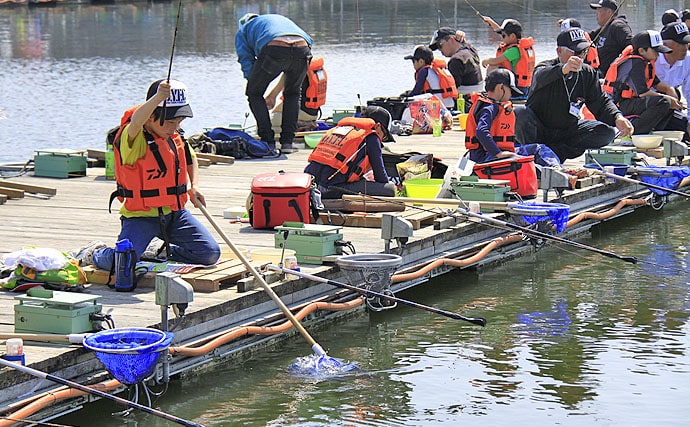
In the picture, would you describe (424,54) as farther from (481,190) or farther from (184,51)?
(184,51)

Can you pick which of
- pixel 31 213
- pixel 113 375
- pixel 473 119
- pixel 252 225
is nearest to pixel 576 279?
pixel 473 119

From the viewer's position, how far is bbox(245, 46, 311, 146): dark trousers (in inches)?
481

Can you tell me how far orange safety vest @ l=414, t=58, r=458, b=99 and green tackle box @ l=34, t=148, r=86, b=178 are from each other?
4.62m

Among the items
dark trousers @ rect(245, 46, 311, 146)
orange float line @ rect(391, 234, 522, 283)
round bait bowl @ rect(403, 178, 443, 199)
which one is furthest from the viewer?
dark trousers @ rect(245, 46, 311, 146)

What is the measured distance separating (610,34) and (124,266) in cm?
1016

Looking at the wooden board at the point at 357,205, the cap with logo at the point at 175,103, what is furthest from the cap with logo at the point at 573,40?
the cap with logo at the point at 175,103

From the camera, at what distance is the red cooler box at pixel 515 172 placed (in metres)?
10.1

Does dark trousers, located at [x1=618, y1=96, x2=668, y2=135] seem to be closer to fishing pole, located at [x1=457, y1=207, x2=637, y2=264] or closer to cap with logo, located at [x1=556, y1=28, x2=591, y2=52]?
cap with logo, located at [x1=556, y1=28, x2=591, y2=52]

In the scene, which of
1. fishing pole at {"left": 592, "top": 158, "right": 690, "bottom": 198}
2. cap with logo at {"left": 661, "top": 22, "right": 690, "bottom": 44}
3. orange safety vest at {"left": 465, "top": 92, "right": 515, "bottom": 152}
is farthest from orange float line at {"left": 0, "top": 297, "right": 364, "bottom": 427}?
cap with logo at {"left": 661, "top": 22, "right": 690, "bottom": 44}

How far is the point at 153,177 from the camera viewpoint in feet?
24.4

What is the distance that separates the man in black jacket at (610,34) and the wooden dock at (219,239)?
3.25m

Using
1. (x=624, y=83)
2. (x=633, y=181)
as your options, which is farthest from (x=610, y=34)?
(x=633, y=181)

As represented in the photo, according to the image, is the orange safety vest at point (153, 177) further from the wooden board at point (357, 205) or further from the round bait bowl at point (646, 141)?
the round bait bowl at point (646, 141)

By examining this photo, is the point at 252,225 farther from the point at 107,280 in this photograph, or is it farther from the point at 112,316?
the point at 112,316
